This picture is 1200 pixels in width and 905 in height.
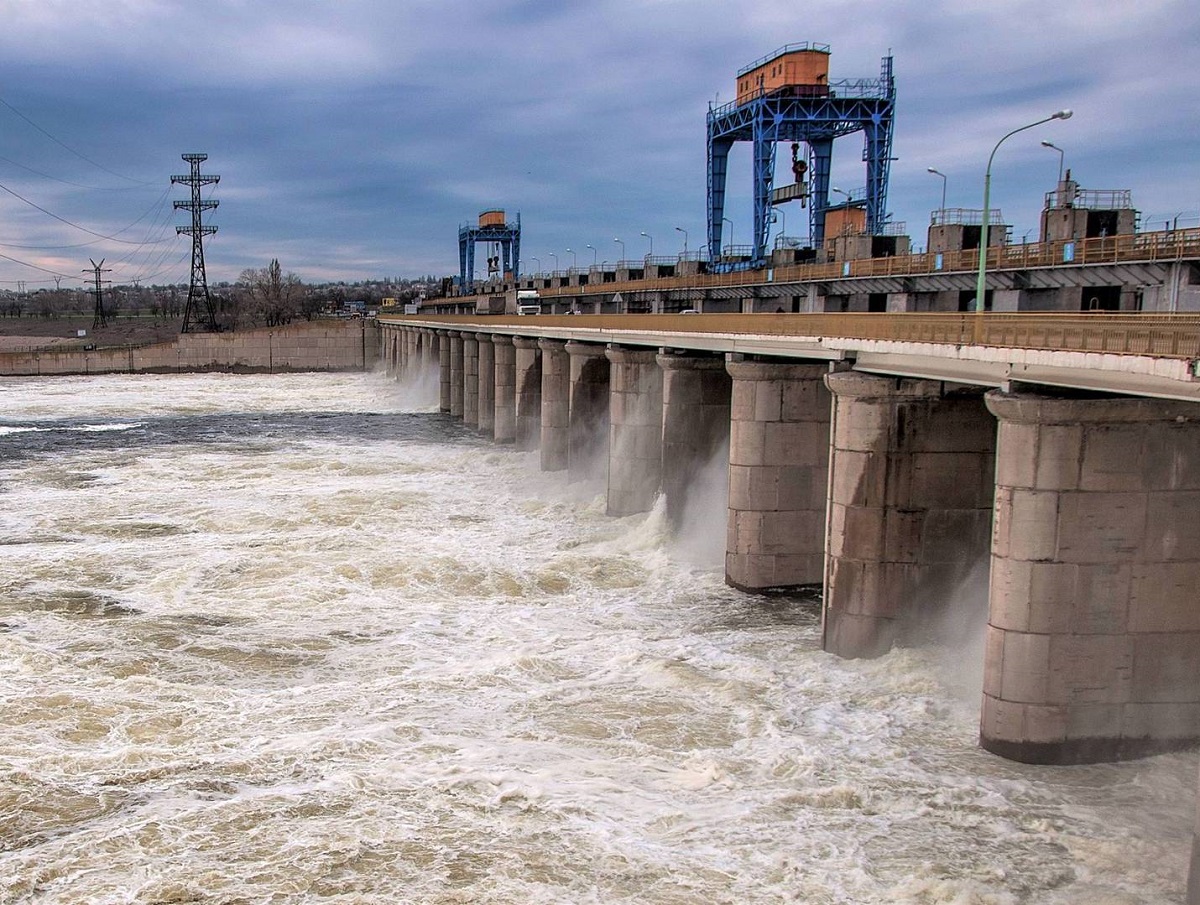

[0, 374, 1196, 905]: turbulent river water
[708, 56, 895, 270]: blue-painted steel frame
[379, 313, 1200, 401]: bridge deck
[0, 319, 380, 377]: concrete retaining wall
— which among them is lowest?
[0, 374, 1196, 905]: turbulent river water

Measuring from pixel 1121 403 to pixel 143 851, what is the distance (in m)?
14.6

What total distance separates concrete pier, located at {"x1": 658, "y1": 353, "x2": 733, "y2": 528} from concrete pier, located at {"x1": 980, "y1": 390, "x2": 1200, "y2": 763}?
16.9 metres

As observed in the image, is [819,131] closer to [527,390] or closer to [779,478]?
[527,390]

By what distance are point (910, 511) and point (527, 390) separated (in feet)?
123

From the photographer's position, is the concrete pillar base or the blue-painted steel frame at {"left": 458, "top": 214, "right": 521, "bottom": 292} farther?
the blue-painted steel frame at {"left": 458, "top": 214, "right": 521, "bottom": 292}

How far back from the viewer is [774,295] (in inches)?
2458

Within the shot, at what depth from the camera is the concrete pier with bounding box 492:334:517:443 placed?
198 feet

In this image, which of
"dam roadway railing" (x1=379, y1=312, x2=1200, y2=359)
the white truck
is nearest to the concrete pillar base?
the white truck

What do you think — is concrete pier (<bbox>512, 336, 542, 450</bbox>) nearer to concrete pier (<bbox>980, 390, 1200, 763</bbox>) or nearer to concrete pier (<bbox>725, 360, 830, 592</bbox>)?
concrete pier (<bbox>725, 360, 830, 592</bbox>)

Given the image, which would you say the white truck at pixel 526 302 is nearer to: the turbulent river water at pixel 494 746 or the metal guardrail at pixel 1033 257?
the metal guardrail at pixel 1033 257

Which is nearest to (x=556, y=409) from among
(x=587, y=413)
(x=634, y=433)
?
(x=587, y=413)

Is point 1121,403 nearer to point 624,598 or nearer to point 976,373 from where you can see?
point 976,373

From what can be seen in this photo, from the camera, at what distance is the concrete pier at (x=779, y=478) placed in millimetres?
27172

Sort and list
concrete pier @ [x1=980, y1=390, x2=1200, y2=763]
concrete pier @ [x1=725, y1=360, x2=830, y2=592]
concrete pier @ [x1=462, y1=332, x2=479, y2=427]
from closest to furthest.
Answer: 1. concrete pier @ [x1=980, y1=390, x2=1200, y2=763]
2. concrete pier @ [x1=725, y1=360, x2=830, y2=592]
3. concrete pier @ [x1=462, y1=332, x2=479, y2=427]
